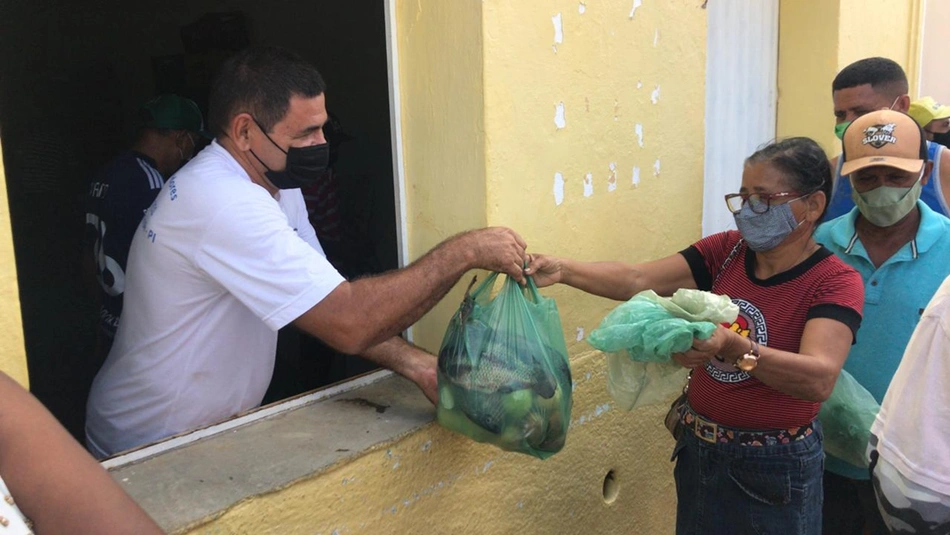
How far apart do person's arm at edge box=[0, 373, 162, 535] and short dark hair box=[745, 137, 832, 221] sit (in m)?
1.96

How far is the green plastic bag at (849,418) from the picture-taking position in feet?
8.28

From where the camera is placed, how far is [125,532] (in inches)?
51.6

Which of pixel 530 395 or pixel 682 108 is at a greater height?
pixel 682 108

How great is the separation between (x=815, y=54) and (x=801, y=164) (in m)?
2.66

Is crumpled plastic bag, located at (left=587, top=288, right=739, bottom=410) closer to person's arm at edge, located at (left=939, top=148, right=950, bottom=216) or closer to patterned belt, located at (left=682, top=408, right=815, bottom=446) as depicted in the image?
patterned belt, located at (left=682, top=408, right=815, bottom=446)

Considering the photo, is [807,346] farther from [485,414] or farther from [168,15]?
[168,15]

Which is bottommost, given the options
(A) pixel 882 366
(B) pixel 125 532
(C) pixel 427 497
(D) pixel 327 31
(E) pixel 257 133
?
(C) pixel 427 497

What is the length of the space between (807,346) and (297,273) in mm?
1399

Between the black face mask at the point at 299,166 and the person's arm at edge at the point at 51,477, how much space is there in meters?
1.08

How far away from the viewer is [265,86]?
2.18m

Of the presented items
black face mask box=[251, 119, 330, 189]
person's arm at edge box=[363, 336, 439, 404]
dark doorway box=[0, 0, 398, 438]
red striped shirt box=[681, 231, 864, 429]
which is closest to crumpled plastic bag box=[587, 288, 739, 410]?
red striped shirt box=[681, 231, 864, 429]

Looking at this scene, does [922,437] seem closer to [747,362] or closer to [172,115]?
[747,362]

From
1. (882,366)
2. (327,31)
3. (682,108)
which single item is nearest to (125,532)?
(882,366)

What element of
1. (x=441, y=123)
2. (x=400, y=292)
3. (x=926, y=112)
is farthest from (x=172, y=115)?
(x=926, y=112)
